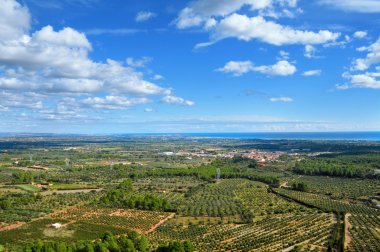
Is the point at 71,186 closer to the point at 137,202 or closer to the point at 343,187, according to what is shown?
the point at 137,202

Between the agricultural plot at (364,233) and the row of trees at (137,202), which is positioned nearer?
the agricultural plot at (364,233)

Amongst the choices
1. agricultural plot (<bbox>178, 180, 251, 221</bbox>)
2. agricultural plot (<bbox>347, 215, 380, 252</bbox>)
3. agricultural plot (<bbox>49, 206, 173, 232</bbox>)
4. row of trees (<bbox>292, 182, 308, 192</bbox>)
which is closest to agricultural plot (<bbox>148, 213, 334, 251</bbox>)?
agricultural plot (<bbox>347, 215, 380, 252</bbox>)

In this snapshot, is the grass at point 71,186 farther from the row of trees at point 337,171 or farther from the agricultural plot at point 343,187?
the row of trees at point 337,171

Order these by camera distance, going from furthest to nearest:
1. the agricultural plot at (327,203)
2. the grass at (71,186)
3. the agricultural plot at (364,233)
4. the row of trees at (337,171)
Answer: the row of trees at (337,171) → the grass at (71,186) → the agricultural plot at (327,203) → the agricultural plot at (364,233)

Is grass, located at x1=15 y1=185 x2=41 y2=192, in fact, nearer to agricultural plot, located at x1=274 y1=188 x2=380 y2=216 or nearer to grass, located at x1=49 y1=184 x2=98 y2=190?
grass, located at x1=49 y1=184 x2=98 y2=190

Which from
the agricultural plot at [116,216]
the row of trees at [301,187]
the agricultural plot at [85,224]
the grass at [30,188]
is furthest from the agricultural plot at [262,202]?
the grass at [30,188]

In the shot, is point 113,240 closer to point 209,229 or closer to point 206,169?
point 209,229
